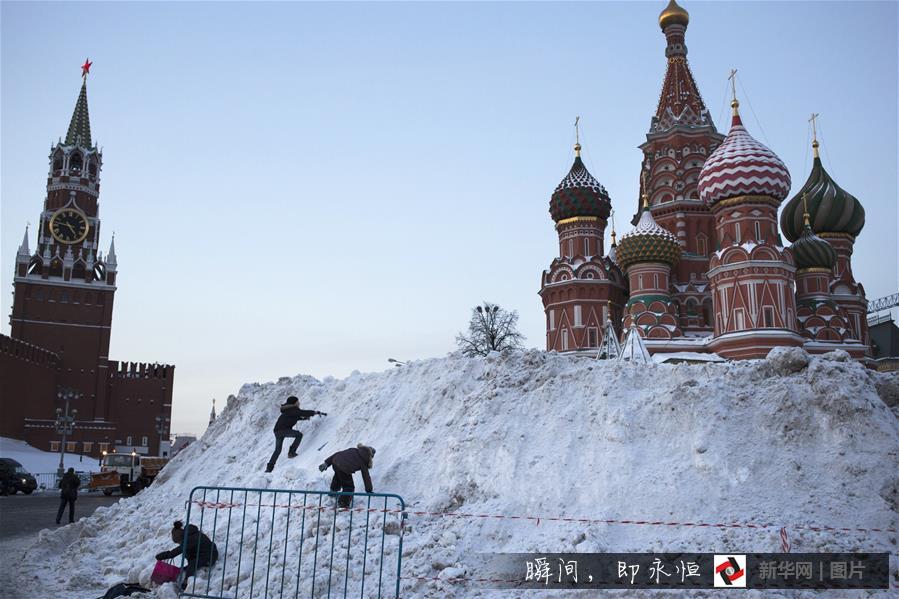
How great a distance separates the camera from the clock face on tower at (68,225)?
62719mm

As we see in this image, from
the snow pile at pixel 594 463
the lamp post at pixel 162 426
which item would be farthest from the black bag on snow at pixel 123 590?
the lamp post at pixel 162 426

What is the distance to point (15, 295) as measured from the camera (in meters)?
59.1

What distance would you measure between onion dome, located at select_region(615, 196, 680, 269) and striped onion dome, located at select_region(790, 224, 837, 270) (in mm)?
5509

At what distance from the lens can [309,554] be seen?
27.1 ft

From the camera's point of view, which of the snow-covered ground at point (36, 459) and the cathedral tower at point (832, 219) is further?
the snow-covered ground at point (36, 459)

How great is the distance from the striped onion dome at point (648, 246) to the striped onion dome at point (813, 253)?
5509 mm

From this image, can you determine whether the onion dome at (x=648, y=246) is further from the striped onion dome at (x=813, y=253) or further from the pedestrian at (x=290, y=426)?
the pedestrian at (x=290, y=426)

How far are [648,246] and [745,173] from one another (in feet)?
16.1

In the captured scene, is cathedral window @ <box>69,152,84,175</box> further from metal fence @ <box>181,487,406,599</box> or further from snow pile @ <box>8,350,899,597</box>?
metal fence @ <box>181,487,406,599</box>

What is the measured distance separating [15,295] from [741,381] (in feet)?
204

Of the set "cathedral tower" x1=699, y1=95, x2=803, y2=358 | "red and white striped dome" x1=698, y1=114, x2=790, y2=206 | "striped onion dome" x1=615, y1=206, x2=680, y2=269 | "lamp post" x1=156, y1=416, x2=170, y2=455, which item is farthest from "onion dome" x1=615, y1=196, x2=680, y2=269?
"lamp post" x1=156, y1=416, x2=170, y2=455

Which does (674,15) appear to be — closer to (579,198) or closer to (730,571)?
(579,198)

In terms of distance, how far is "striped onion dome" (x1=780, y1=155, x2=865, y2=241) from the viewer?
36.2 metres

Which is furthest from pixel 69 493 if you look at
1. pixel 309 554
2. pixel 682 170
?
pixel 682 170
